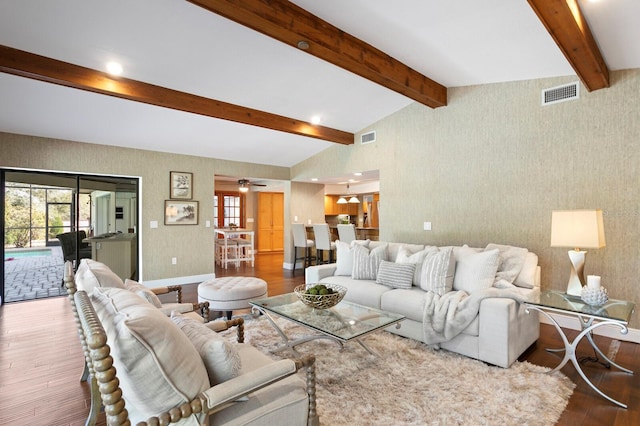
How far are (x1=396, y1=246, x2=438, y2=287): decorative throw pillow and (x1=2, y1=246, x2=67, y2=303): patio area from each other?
17.5 ft

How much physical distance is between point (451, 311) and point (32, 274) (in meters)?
6.33

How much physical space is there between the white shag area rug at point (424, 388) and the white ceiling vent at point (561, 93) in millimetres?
2934

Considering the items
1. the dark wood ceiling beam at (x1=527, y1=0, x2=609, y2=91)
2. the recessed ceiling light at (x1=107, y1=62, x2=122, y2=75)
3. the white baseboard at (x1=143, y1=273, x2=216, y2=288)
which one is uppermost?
the recessed ceiling light at (x1=107, y1=62, x2=122, y2=75)

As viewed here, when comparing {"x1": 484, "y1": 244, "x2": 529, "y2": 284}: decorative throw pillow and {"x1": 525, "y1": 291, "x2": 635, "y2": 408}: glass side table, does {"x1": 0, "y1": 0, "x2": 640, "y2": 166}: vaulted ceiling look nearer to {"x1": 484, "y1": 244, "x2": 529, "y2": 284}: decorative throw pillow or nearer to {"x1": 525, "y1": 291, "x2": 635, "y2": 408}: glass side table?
{"x1": 484, "y1": 244, "x2": 529, "y2": 284}: decorative throw pillow

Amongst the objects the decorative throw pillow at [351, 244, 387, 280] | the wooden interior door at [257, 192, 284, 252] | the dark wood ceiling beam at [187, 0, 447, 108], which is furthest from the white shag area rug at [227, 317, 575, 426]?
the wooden interior door at [257, 192, 284, 252]

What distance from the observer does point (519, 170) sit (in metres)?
4.19

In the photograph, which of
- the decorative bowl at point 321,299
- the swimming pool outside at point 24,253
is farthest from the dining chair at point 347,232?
the swimming pool outside at point 24,253

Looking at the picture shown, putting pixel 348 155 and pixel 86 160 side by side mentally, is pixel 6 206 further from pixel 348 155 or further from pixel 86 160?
pixel 348 155

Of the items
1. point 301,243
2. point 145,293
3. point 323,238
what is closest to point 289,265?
point 301,243

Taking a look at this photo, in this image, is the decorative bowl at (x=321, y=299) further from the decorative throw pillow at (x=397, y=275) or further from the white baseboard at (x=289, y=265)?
the white baseboard at (x=289, y=265)

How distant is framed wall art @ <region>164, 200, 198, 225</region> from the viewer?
20.3ft

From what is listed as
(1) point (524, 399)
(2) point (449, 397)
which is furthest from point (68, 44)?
(1) point (524, 399)

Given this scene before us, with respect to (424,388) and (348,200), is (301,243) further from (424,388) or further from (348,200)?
(424,388)

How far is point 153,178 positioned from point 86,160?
101cm
